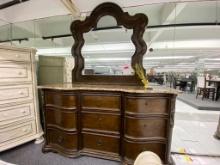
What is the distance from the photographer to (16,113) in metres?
2.16

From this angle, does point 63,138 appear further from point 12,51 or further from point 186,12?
point 186,12

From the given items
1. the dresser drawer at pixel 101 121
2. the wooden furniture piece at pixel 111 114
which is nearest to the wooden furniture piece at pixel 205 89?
the wooden furniture piece at pixel 111 114

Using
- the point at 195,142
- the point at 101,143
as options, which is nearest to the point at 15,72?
the point at 101,143

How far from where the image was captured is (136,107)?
1660 mm

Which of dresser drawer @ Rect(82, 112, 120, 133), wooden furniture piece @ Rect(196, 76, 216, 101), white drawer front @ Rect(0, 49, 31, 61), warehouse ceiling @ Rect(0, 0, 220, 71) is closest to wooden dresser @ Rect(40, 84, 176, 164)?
dresser drawer @ Rect(82, 112, 120, 133)

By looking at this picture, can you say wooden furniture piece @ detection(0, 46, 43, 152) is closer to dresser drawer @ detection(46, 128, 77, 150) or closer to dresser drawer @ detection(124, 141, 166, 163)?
dresser drawer @ detection(46, 128, 77, 150)

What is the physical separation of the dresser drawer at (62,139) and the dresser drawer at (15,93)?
0.65 meters

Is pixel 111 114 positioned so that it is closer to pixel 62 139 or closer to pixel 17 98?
pixel 62 139

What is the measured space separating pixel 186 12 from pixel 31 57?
3244 mm

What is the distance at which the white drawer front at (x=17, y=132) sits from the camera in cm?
203

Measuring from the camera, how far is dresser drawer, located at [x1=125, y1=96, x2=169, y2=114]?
1646mm

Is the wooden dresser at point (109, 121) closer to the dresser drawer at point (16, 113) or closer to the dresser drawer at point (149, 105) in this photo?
the dresser drawer at point (149, 105)

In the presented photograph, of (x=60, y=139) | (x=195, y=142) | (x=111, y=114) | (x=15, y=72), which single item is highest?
(x=15, y=72)

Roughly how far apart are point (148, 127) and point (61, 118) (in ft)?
3.75
